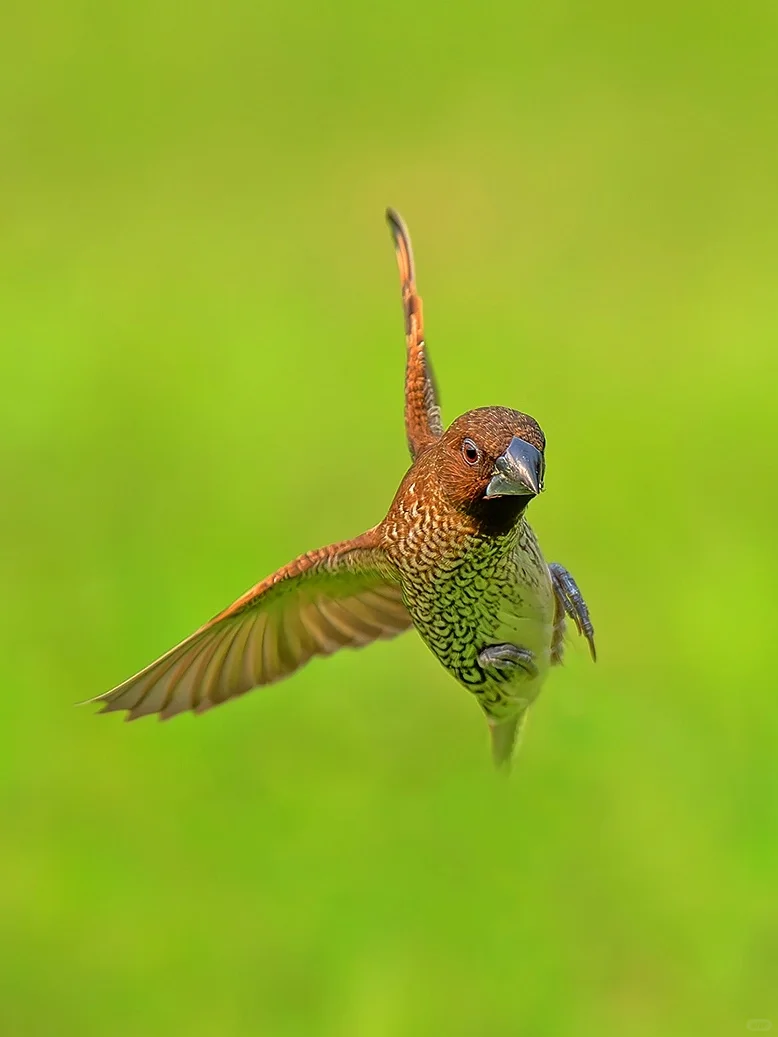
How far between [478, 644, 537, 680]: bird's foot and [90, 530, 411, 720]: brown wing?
446 mm

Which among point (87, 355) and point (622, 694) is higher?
point (87, 355)

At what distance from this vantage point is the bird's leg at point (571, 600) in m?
4.12

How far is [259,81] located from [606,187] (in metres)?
4.27

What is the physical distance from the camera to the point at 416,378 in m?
5.14

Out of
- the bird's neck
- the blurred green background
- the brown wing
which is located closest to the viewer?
the bird's neck

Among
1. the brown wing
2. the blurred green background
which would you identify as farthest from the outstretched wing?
the blurred green background

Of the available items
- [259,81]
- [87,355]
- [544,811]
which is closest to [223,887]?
[544,811]

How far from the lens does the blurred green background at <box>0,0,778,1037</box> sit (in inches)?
394

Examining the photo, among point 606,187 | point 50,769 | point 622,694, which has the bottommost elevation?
point 50,769

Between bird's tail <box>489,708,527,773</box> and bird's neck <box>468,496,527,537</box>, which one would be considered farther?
bird's tail <box>489,708,527,773</box>

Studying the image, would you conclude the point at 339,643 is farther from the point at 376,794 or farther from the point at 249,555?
the point at 249,555

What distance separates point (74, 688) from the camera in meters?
11.8

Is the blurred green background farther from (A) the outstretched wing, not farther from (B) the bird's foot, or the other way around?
(B) the bird's foot

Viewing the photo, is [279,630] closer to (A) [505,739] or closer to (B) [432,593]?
(A) [505,739]
